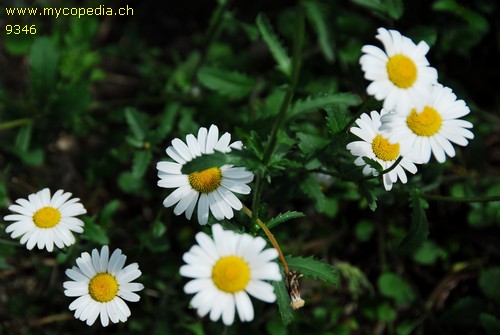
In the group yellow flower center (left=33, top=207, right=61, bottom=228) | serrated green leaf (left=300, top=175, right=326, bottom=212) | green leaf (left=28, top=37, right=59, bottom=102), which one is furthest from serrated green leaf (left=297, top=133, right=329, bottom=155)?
green leaf (left=28, top=37, right=59, bottom=102)

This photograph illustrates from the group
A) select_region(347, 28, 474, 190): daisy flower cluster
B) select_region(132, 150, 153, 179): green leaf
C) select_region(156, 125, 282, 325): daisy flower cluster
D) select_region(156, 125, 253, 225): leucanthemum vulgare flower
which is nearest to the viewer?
select_region(156, 125, 282, 325): daisy flower cluster

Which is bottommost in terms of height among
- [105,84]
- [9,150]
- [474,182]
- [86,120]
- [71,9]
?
[474,182]


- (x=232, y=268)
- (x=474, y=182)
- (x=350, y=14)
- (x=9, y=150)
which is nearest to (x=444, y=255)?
(x=474, y=182)

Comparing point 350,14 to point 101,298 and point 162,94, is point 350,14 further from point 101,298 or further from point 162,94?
point 101,298

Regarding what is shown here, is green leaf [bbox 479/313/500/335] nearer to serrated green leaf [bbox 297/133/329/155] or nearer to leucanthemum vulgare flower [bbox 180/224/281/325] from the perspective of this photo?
serrated green leaf [bbox 297/133/329/155]

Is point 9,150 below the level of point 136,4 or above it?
below

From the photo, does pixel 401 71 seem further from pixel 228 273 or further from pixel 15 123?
pixel 15 123

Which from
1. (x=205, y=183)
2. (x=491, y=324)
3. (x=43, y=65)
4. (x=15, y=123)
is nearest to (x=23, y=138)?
(x=15, y=123)
